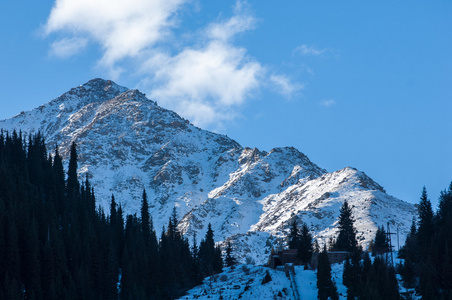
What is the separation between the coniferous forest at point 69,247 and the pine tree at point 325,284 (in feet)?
96.4

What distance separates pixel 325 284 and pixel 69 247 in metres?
46.1

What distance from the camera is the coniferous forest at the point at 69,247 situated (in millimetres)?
113562

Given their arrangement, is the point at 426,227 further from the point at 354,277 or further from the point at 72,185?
the point at 72,185

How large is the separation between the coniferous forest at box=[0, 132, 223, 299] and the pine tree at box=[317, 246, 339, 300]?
2940 cm

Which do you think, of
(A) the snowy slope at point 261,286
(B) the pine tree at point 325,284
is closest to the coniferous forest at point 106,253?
(B) the pine tree at point 325,284

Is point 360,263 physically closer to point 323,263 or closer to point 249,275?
point 323,263

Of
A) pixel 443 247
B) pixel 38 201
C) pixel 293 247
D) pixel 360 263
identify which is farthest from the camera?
pixel 293 247

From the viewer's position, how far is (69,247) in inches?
5054

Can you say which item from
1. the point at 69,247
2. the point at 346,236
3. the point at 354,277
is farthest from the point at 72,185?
the point at 354,277

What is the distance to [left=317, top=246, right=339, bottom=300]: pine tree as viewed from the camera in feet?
366

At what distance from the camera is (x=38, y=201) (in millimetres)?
135250

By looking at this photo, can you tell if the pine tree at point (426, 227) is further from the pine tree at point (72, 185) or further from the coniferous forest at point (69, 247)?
the pine tree at point (72, 185)

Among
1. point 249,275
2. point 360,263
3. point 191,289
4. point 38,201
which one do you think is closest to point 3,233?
point 38,201

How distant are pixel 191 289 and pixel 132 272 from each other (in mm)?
15337
